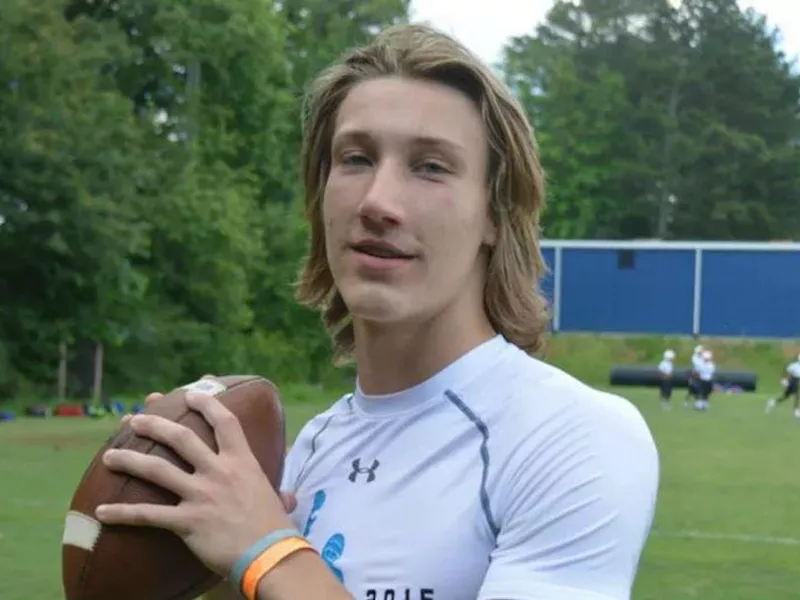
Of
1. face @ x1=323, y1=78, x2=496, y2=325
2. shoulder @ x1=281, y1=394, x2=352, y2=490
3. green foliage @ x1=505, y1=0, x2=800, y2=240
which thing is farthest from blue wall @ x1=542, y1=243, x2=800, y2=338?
face @ x1=323, y1=78, x2=496, y2=325

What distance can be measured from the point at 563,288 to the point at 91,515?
138ft

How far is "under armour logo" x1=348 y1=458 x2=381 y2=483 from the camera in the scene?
216 cm

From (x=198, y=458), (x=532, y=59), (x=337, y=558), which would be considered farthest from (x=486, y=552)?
(x=532, y=59)

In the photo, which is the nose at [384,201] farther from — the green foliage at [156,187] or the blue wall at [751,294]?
the blue wall at [751,294]

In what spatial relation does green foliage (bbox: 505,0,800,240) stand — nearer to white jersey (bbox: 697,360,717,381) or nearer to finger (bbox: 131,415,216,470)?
white jersey (bbox: 697,360,717,381)

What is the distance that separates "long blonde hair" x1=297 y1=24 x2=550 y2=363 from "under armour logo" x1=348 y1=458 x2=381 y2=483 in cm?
31

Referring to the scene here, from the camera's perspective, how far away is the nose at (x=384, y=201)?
2018mm

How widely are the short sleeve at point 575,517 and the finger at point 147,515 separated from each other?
0.43 m

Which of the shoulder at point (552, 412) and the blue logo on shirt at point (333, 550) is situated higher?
the shoulder at point (552, 412)

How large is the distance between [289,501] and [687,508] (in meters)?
10.4

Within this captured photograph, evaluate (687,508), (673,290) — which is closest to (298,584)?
(687,508)

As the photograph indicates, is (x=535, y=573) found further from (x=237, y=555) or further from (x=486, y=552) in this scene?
(x=237, y=555)

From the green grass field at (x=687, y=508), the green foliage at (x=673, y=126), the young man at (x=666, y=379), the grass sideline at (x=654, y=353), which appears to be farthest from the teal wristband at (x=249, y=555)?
the green foliage at (x=673, y=126)

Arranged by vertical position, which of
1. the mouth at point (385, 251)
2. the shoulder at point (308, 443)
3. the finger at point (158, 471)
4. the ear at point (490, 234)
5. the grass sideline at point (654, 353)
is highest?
the ear at point (490, 234)
